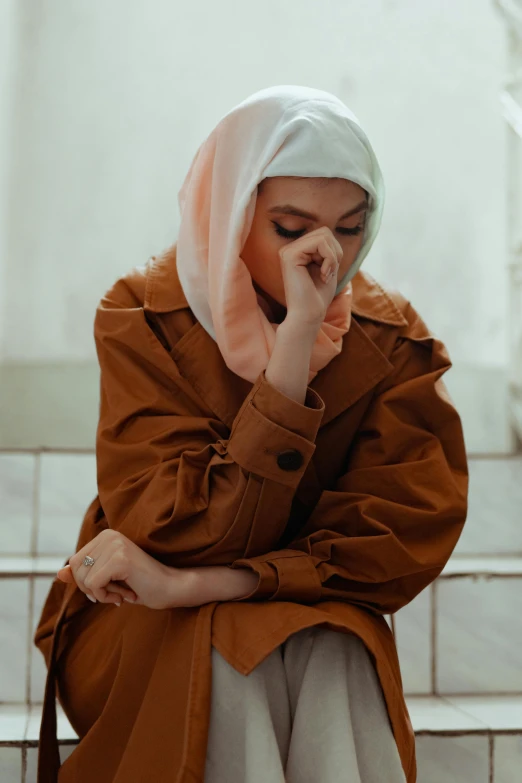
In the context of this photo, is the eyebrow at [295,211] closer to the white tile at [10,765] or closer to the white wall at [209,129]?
the white tile at [10,765]

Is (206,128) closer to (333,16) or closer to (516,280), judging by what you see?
(333,16)

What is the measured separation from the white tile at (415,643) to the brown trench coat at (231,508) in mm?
487

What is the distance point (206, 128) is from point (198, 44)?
259mm

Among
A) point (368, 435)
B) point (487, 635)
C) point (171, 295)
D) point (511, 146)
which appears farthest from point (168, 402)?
point (511, 146)

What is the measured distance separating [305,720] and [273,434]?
32cm

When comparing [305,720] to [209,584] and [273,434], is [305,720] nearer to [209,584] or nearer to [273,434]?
[209,584]

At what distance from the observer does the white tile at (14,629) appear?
1.53 metres

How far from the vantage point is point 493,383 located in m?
2.55

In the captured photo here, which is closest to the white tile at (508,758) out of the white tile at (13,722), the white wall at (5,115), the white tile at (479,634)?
the white tile at (479,634)

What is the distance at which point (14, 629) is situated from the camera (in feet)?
5.09

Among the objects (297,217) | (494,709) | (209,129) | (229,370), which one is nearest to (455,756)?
(494,709)

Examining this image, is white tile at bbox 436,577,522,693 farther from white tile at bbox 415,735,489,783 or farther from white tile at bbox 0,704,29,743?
white tile at bbox 0,704,29,743

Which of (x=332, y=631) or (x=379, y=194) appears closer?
(x=332, y=631)

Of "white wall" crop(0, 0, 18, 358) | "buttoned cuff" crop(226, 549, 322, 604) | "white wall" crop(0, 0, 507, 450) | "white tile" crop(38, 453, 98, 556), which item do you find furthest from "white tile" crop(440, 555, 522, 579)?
"white wall" crop(0, 0, 18, 358)
